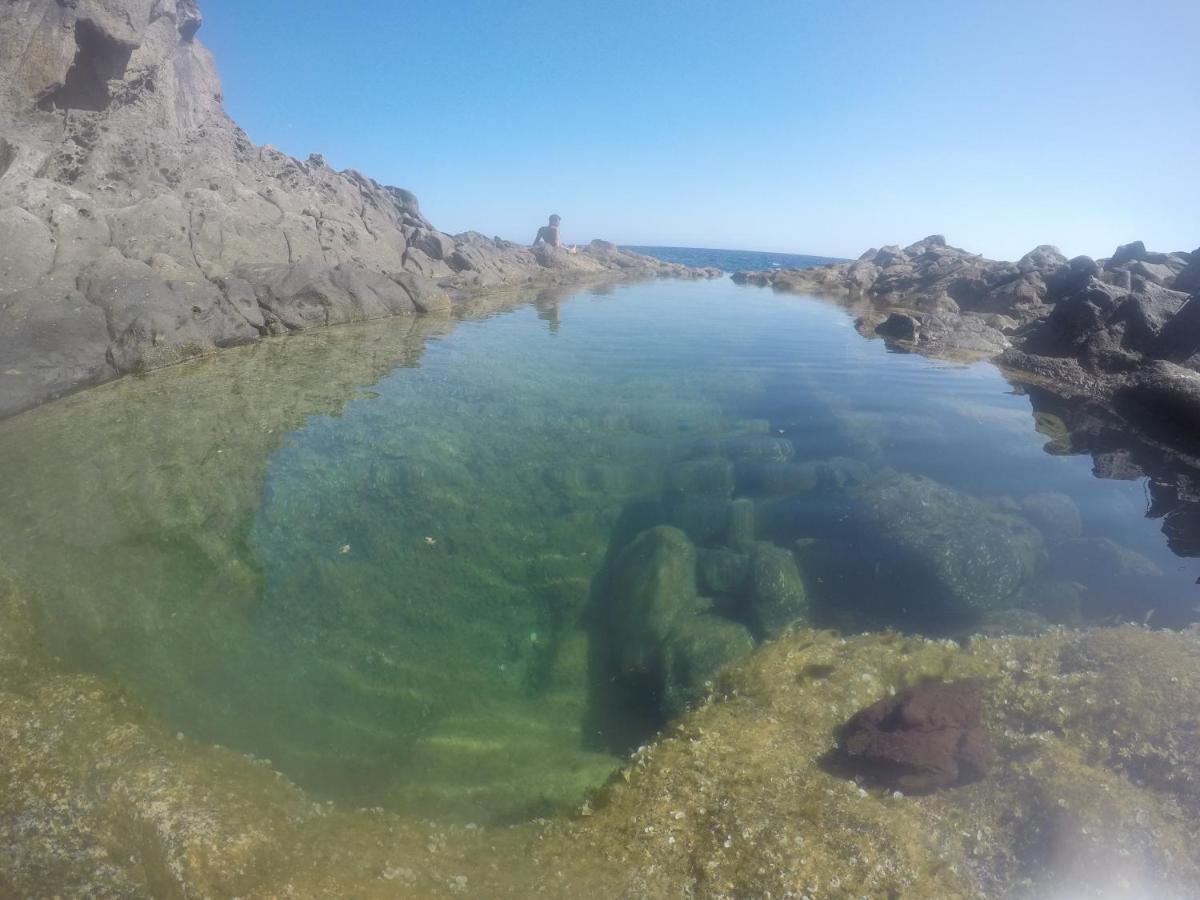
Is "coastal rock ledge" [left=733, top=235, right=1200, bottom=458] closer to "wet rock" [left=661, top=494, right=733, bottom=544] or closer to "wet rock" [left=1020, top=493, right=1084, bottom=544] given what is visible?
"wet rock" [left=1020, top=493, right=1084, bottom=544]

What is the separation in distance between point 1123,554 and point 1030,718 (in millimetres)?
4129

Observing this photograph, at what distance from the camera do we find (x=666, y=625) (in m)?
6.32

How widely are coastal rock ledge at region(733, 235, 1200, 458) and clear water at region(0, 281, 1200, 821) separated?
10.0 feet

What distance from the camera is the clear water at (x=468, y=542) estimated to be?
504 cm

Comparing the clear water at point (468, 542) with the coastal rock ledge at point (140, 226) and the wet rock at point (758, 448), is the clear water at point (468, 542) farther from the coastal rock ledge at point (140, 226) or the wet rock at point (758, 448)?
the coastal rock ledge at point (140, 226)

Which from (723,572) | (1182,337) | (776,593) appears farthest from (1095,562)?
(1182,337)

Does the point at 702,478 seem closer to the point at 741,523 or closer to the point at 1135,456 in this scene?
the point at 741,523

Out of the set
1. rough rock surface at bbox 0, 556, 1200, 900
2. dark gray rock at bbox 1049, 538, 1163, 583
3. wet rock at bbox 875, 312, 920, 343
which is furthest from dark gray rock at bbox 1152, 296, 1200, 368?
rough rock surface at bbox 0, 556, 1200, 900

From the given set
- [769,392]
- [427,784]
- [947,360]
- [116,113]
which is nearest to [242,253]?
[116,113]

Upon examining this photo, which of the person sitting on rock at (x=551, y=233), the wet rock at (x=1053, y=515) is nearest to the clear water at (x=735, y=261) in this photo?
the person sitting on rock at (x=551, y=233)

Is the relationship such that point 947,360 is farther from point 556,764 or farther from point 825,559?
point 556,764

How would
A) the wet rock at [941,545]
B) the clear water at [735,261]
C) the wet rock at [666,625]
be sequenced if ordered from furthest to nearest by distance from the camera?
the clear water at [735,261], the wet rock at [941,545], the wet rock at [666,625]

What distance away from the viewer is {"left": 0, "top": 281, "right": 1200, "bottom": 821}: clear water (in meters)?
5.04

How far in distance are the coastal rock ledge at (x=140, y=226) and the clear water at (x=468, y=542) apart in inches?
81.0
